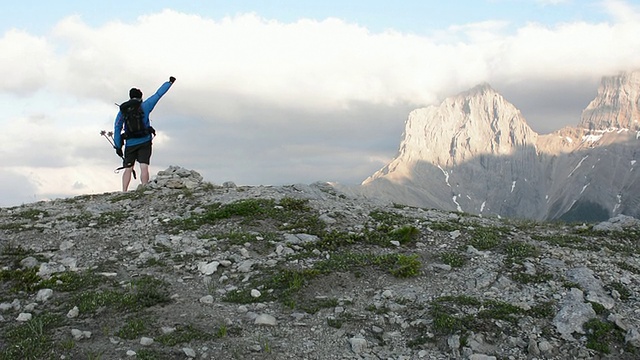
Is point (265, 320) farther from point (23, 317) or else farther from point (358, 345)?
point (23, 317)

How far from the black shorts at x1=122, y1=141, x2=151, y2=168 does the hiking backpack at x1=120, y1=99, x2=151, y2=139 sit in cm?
44

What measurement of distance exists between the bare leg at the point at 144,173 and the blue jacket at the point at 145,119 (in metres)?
1.04

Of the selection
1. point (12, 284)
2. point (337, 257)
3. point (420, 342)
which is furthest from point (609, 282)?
point (12, 284)

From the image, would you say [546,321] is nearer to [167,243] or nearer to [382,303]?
[382,303]

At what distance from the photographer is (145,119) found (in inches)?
727

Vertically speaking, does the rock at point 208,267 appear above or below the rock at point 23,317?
above

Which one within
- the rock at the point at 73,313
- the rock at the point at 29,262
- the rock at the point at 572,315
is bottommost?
the rock at the point at 572,315

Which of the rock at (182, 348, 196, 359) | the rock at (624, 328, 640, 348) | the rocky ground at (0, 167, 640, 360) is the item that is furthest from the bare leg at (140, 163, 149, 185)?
the rock at (624, 328, 640, 348)

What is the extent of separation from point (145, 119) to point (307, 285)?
11266mm

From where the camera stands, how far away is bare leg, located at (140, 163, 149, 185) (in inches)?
759

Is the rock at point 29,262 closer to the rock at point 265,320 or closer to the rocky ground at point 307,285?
the rocky ground at point 307,285

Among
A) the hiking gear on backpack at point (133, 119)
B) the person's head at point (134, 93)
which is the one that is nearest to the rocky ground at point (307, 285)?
the hiking gear on backpack at point (133, 119)

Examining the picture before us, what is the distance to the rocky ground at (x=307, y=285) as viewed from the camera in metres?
8.17

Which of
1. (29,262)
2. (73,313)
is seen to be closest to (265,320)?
(73,313)
